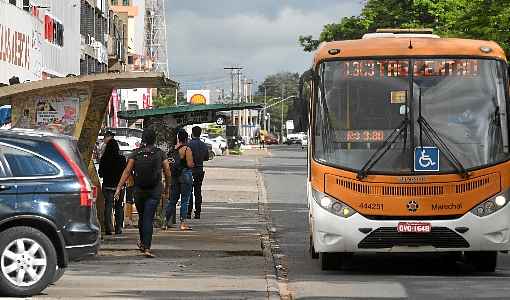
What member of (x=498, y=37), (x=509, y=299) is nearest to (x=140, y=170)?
(x=509, y=299)

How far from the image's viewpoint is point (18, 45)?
31.9 m

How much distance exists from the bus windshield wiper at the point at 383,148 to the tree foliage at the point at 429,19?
85.7 ft

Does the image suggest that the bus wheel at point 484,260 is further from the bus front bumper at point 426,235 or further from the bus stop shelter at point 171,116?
the bus stop shelter at point 171,116

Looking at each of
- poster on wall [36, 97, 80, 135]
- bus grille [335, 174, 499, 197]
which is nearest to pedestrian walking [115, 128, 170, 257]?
poster on wall [36, 97, 80, 135]

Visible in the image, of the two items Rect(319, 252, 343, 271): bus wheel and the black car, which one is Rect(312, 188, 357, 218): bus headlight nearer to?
Rect(319, 252, 343, 271): bus wheel

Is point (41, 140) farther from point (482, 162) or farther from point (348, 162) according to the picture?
point (482, 162)

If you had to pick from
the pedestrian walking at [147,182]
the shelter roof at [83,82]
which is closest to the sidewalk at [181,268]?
the pedestrian walking at [147,182]

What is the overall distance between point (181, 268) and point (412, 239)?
2975mm

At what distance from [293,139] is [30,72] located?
383 ft

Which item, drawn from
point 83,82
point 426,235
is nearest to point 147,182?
point 83,82

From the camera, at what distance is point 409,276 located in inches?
567

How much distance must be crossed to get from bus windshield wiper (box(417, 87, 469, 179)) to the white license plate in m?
0.73

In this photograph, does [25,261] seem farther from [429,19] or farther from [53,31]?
[429,19]

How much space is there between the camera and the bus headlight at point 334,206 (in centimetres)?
1416
